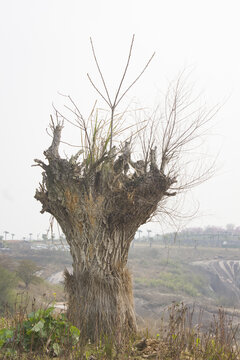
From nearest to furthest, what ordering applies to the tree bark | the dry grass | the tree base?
the dry grass → the tree base → the tree bark

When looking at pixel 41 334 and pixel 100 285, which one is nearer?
pixel 41 334

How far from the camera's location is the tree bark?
15.1 ft

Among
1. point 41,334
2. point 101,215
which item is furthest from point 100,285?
point 41,334

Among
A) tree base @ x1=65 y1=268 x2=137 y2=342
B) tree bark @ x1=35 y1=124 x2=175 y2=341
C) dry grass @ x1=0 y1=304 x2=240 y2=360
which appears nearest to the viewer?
dry grass @ x1=0 y1=304 x2=240 y2=360

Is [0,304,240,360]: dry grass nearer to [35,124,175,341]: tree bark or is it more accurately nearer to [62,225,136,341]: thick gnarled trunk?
[62,225,136,341]: thick gnarled trunk

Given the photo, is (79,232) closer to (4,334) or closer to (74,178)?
(74,178)

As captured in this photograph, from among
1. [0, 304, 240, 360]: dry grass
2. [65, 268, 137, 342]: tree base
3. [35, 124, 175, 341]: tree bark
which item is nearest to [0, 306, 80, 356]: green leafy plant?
[0, 304, 240, 360]: dry grass

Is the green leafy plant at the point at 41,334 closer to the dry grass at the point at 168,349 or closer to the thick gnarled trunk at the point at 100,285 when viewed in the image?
the dry grass at the point at 168,349

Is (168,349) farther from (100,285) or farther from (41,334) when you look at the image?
(41,334)

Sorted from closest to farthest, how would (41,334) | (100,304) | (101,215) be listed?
1. (41,334)
2. (100,304)
3. (101,215)

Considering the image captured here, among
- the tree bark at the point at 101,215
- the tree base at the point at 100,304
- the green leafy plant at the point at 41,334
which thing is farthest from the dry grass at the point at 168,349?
the tree bark at the point at 101,215

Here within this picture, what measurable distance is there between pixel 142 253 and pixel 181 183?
5437 cm

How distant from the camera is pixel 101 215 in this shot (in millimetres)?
4770

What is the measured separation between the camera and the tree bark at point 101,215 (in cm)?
461
